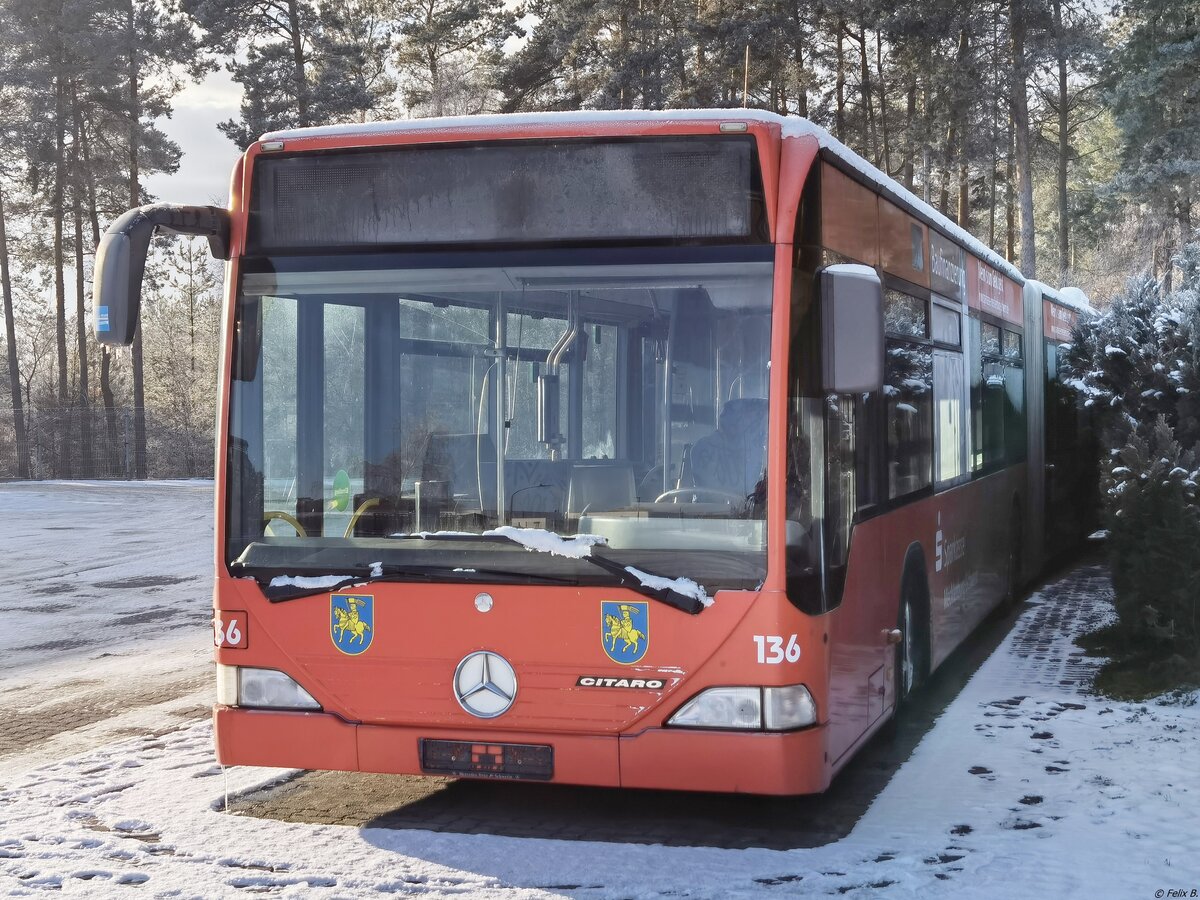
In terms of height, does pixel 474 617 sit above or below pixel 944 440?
below

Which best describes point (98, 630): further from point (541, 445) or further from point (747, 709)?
point (747, 709)

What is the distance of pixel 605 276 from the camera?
19.6ft

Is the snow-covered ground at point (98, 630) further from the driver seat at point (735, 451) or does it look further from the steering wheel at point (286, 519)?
the driver seat at point (735, 451)

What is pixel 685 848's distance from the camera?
608 centimetres

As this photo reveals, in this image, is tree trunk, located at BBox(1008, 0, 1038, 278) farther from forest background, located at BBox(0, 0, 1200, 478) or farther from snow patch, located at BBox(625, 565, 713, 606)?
snow patch, located at BBox(625, 565, 713, 606)

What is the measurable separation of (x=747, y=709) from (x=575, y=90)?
36.5m

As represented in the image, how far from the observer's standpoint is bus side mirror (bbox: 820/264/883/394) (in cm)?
579

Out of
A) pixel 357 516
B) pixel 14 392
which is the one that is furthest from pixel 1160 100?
pixel 357 516

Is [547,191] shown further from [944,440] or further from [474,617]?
[944,440]

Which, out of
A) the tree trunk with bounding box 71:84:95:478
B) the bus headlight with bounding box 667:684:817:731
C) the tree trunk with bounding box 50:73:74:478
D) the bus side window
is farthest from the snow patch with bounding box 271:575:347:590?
the tree trunk with bounding box 50:73:74:478

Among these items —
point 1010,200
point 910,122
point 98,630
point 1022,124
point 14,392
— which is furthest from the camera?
point 1010,200

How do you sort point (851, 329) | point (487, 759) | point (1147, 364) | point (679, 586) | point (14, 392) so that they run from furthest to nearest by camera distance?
point (14, 392), point (1147, 364), point (487, 759), point (851, 329), point (679, 586)

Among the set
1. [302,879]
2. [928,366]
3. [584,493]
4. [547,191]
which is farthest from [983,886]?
[928,366]

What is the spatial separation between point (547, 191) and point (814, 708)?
86.4 inches
